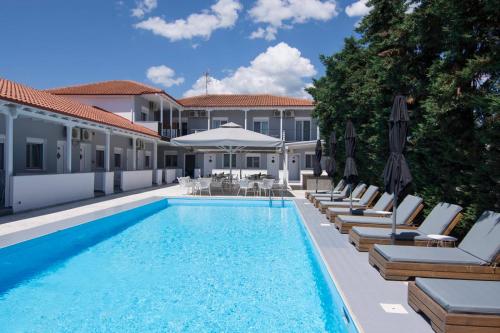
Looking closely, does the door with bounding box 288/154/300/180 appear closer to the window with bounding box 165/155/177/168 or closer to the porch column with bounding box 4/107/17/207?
the window with bounding box 165/155/177/168

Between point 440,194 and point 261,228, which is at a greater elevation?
point 440,194

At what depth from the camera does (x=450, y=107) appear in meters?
6.17

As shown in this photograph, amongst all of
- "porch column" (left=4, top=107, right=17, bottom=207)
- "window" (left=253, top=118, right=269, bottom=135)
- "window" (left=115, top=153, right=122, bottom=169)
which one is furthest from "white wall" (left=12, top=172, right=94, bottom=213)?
"window" (left=253, top=118, right=269, bottom=135)

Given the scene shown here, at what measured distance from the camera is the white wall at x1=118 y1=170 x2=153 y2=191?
17.1 meters

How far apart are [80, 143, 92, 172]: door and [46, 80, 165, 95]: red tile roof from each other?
7.09 meters

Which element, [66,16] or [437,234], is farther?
[66,16]

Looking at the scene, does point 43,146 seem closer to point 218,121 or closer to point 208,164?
point 208,164

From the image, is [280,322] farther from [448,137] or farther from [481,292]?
[448,137]

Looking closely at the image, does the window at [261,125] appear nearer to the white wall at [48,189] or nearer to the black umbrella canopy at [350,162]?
the white wall at [48,189]

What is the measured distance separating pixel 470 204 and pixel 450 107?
1745 mm

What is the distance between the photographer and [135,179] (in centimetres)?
1844

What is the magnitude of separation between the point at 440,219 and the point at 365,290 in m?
2.66

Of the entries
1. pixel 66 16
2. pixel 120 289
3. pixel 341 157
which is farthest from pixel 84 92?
pixel 120 289

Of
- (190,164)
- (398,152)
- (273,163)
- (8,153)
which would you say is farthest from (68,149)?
(273,163)
